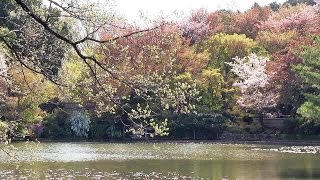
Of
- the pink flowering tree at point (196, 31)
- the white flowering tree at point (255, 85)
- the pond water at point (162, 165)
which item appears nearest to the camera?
the pond water at point (162, 165)

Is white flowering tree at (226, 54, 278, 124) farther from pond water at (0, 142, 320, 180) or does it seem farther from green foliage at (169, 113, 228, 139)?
pond water at (0, 142, 320, 180)

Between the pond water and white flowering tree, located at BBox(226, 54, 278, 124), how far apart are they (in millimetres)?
10014

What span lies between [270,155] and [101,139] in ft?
49.6

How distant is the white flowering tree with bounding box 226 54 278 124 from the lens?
A: 3634cm

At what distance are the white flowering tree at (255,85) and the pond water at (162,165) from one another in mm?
10014

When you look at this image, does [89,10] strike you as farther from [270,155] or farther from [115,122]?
[115,122]

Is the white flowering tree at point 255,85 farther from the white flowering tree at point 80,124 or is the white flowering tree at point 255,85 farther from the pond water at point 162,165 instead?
the pond water at point 162,165

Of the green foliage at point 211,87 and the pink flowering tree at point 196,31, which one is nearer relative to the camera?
the green foliage at point 211,87

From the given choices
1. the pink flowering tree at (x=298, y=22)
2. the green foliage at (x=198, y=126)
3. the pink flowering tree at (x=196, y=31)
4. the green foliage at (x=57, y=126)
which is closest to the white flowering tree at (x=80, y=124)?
the green foliage at (x=57, y=126)

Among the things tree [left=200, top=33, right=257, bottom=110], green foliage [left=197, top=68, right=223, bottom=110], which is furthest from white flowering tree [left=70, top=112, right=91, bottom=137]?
tree [left=200, top=33, right=257, bottom=110]

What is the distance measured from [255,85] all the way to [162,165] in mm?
17986

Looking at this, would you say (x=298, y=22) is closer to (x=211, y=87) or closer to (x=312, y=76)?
(x=211, y=87)

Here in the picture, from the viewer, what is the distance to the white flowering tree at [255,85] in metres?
36.3

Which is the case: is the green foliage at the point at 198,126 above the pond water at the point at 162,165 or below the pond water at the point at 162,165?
above
